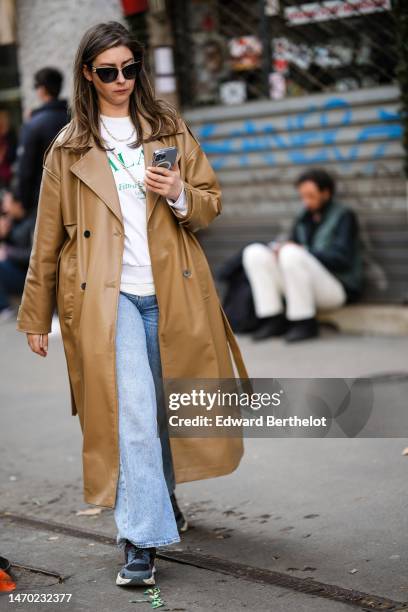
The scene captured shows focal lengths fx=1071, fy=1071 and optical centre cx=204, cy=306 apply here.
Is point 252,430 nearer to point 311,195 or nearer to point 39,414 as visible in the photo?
point 39,414

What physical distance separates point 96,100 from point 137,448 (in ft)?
4.29

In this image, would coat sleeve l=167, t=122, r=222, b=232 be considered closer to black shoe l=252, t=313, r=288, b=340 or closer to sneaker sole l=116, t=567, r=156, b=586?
sneaker sole l=116, t=567, r=156, b=586

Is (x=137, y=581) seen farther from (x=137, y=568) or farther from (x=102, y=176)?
(x=102, y=176)

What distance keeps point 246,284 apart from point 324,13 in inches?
87.8

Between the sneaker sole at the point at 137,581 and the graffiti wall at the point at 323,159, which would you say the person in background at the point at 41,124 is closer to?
the graffiti wall at the point at 323,159

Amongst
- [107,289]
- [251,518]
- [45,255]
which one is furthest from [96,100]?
[251,518]

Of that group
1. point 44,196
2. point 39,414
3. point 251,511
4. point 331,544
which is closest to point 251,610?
point 331,544

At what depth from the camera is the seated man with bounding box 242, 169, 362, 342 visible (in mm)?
8016

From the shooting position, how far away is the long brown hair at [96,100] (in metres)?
3.90

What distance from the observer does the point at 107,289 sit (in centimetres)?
387

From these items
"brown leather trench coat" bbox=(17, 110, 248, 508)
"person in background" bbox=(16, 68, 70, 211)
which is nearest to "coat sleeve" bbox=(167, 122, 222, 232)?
"brown leather trench coat" bbox=(17, 110, 248, 508)

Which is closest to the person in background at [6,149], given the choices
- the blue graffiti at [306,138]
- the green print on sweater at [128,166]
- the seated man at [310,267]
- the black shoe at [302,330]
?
the blue graffiti at [306,138]

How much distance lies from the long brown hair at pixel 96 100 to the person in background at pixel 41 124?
4450 millimetres

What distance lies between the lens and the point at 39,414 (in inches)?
265
